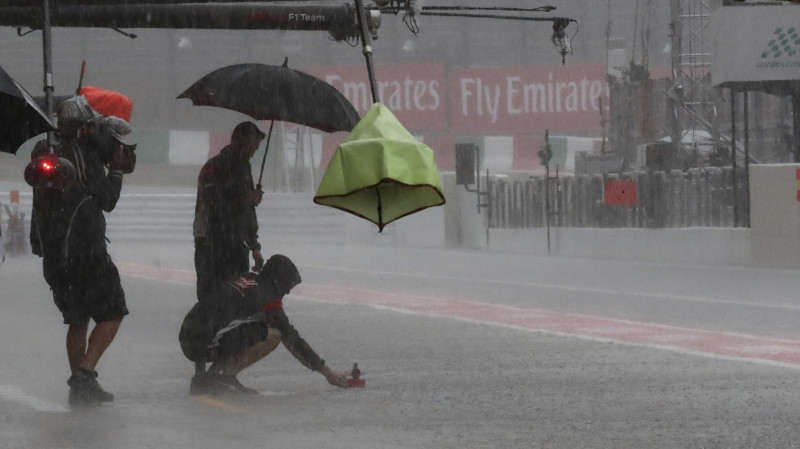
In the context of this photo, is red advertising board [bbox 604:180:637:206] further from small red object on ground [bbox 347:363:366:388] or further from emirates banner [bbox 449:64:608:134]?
emirates banner [bbox 449:64:608:134]

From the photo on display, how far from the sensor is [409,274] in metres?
24.0

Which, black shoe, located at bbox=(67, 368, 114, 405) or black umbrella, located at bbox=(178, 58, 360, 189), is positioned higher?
black umbrella, located at bbox=(178, 58, 360, 189)

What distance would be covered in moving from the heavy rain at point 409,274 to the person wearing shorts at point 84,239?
0.01 m

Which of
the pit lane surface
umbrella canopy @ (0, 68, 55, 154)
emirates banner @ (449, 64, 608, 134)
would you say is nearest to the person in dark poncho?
the pit lane surface

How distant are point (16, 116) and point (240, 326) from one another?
1.70m

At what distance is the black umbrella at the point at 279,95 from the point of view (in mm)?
9211

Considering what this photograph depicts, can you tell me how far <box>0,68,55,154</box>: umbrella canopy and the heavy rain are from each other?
24 millimetres

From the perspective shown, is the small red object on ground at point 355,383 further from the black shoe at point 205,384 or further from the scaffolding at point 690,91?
the scaffolding at point 690,91

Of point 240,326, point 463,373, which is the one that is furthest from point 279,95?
point 463,373

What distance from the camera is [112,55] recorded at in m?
47.6

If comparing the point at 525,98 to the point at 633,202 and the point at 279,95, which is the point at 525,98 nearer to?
the point at 633,202

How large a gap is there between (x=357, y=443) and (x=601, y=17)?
45.1m

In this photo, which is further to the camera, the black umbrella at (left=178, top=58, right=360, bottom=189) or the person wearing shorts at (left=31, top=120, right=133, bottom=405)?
the black umbrella at (left=178, top=58, right=360, bottom=189)

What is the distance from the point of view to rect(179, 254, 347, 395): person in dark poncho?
29.9 feet
